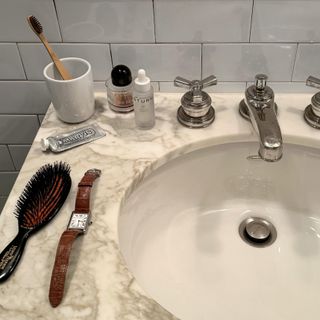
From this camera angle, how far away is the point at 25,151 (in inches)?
39.8

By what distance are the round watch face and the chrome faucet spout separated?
282 millimetres

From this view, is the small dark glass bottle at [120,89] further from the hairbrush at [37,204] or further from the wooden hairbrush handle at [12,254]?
the wooden hairbrush handle at [12,254]

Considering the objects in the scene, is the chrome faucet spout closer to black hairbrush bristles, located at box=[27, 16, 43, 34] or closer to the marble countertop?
the marble countertop

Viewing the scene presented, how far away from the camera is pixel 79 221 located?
65 centimetres

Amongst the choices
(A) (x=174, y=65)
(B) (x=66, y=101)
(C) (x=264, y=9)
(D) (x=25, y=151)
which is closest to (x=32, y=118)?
(D) (x=25, y=151)

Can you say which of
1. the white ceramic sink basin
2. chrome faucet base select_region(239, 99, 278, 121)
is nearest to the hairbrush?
the white ceramic sink basin

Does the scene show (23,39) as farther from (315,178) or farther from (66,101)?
(315,178)

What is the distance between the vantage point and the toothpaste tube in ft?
2.53

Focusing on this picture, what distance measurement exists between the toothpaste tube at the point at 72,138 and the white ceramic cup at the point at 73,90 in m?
0.03

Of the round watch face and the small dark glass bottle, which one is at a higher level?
the small dark glass bottle

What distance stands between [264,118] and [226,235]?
23 cm

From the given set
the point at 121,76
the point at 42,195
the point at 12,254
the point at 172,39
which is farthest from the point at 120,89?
the point at 12,254

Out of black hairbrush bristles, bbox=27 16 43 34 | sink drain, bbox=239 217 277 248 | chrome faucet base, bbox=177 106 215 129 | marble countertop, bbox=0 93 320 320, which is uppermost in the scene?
black hairbrush bristles, bbox=27 16 43 34

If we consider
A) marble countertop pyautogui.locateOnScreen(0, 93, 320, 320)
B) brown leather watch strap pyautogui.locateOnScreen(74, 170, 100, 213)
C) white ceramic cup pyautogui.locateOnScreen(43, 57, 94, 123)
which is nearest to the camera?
marble countertop pyautogui.locateOnScreen(0, 93, 320, 320)
